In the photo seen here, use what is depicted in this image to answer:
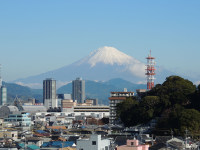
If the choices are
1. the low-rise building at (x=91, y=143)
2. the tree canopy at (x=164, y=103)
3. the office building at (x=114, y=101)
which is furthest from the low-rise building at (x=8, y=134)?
the office building at (x=114, y=101)

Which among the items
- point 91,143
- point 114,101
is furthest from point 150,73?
point 91,143

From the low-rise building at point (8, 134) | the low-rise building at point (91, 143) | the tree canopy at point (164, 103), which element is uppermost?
the tree canopy at point (164, 103)

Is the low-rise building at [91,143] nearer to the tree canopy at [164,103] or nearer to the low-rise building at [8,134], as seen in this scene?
the tree canopy at [164,103]

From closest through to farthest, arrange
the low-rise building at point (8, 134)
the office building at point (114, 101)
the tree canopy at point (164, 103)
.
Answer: the low-rise building at point (8, 134), the tree canopy at point (164, 103), the office building at point (114, 101)

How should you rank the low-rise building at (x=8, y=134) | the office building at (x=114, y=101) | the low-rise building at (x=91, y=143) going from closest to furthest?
the low-rise building at (x=91, y=143) → the low-rise building at (x=8, y=134) → the office building at (x=114, y=101)

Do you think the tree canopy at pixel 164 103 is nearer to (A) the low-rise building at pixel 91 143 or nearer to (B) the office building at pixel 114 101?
(A) the low-rise building at pixel 91 143

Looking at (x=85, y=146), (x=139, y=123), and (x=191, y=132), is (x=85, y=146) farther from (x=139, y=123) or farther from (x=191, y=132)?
→ (x=139, y=123)

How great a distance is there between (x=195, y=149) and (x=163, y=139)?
28.6 feet

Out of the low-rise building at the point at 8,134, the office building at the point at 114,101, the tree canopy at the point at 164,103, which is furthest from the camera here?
the office building at the point at 114,101

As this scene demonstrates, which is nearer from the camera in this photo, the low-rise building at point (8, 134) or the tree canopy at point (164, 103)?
the low-rise building at point (8, 134)

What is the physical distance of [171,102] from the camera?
240ft

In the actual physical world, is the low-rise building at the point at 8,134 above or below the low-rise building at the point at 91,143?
above

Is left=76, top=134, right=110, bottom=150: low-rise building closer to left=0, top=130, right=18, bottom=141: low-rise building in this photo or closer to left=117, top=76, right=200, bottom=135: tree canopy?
left=117, top=76, right=200, bottom=135: tree canopy

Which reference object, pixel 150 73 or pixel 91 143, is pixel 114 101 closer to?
pixel 150 73
